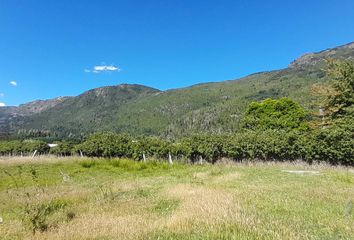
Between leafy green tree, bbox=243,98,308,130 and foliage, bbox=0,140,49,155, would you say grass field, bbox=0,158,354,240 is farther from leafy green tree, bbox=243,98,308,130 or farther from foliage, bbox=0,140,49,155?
foliage, bbox=0,140,49,155

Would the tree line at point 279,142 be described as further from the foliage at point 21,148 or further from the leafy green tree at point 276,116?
the foliage at point 21,148

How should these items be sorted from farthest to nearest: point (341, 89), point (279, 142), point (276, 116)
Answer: point (276, 116) < point (341, 89) < point (279, 142)

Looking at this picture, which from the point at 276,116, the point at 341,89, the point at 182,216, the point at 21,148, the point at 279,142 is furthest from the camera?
the point at 21,148

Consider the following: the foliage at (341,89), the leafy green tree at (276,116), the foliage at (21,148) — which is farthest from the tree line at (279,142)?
the foliage at (21,148)

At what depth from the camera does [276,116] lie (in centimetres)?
6166

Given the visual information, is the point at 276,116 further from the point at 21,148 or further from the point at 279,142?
the point at 21,148

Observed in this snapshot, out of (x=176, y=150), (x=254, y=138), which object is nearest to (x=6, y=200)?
(x=254, y=138)

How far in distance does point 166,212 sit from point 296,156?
24554 mm

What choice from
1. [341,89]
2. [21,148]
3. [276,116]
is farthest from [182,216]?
[21,148]

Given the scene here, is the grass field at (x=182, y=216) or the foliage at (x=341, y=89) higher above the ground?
the foliage at (x=341, y=89)

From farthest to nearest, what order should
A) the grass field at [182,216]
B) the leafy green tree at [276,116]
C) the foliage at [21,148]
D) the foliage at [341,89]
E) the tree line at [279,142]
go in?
the foliage at [21,148], the leafy green tree at [276,116], the foliage at [341,89], the tree line at [279,142], the grass field at [182,216]

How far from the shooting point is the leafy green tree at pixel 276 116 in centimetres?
5962

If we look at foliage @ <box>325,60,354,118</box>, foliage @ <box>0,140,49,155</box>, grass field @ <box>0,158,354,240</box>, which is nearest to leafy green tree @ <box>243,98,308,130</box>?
foliage @ <box>325,60,354,118</box>

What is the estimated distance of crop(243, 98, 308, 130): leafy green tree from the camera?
59625mm
